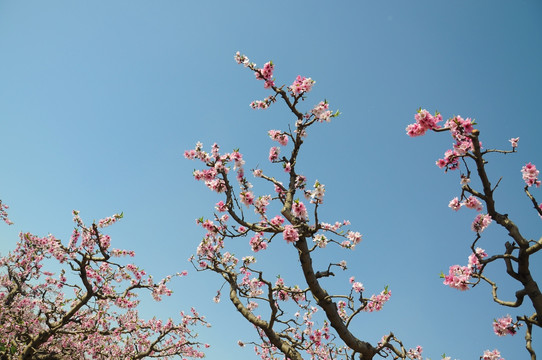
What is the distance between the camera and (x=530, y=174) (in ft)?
20.5

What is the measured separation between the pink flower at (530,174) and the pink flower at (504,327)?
9.84ft

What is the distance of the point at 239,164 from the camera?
8.03 m

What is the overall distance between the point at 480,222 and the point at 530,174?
4.82 feet

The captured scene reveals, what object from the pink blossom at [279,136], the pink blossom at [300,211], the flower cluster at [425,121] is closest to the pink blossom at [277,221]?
the pink blossom at [300,211]

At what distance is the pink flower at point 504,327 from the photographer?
650cm

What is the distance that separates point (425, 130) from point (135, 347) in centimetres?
1457

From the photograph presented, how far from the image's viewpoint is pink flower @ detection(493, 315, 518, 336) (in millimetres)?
6495

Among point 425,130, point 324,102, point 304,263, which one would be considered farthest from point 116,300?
point 425,130

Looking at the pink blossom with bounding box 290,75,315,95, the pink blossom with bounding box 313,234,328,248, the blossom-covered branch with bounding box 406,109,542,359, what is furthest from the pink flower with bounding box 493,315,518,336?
the pink blossom with bounding box 290,75,315,95

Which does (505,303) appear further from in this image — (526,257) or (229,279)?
(229,279)

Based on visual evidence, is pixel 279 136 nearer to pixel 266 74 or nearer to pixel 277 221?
pixel 266 74

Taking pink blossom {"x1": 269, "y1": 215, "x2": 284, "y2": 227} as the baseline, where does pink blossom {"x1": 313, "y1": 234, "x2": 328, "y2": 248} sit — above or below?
below

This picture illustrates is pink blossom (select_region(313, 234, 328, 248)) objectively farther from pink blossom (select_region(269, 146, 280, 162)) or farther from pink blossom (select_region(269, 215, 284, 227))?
pink blossom (select_region(269, 146, 280, 162))

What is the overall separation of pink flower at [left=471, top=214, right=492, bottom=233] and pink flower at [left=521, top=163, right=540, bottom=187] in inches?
49.0
